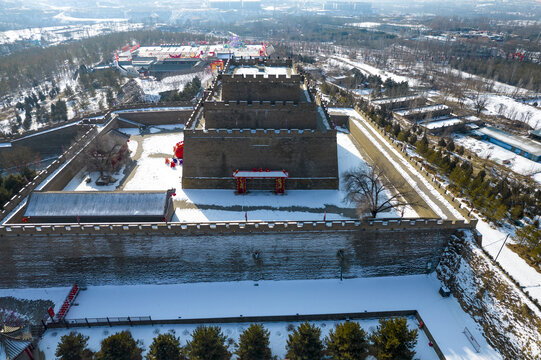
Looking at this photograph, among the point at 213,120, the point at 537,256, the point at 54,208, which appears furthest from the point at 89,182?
the point at 537,256

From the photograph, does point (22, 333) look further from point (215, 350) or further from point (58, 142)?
point (58, 142)

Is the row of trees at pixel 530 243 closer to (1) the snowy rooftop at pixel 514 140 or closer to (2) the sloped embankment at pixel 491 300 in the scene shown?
(2) the sloped embankment at pixel 491 300

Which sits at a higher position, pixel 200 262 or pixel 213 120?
pixel 213 120

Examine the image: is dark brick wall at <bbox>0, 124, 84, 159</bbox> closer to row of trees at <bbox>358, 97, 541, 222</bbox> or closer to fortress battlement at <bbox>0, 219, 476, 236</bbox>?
fortress battlement at <bbox>0, 219, 476, 236</bbox>

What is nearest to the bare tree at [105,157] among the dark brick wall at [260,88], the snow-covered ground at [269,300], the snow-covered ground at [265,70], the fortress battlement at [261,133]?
the fortress battlement at [261,133]

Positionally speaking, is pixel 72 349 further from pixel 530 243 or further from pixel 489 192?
pixel 489 192

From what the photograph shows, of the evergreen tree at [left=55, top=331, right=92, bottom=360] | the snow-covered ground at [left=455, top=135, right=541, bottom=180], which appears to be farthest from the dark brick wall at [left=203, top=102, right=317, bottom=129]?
the snow-covered ground at [left=455, top=135, right=541, bottom=180]

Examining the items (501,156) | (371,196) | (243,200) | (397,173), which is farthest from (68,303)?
(501,156)
